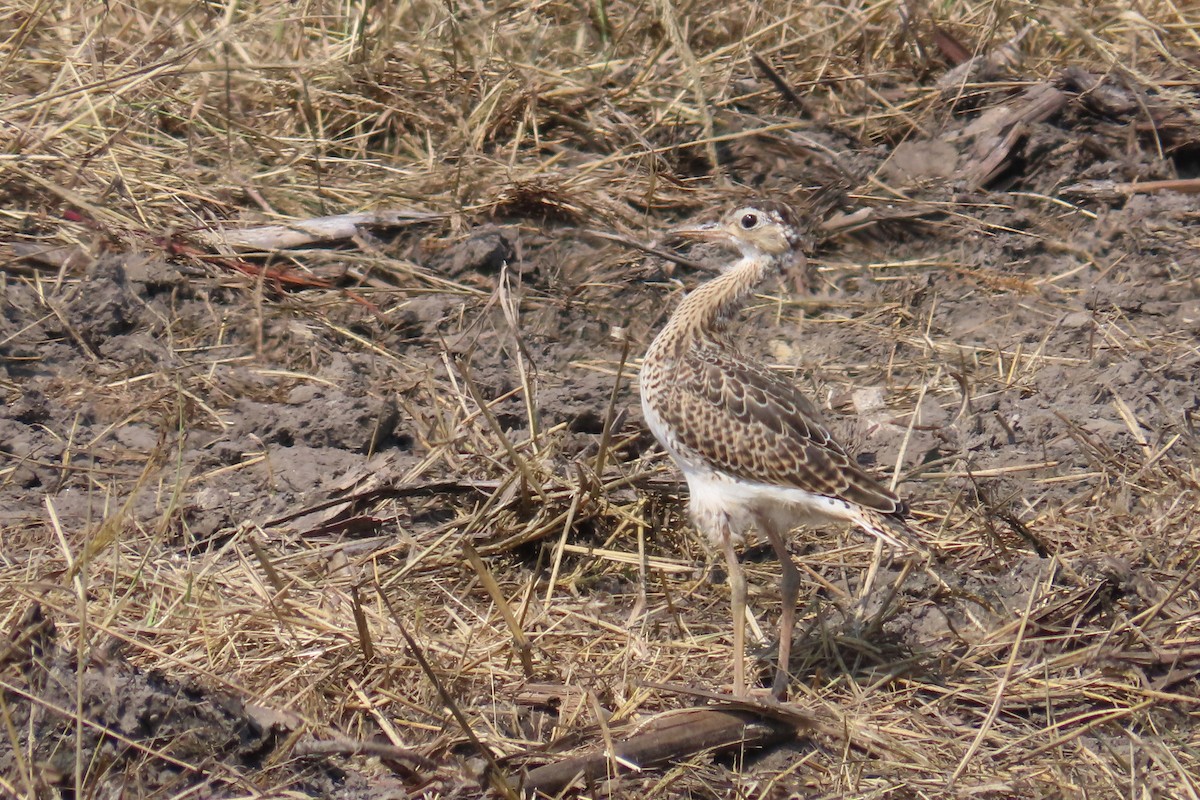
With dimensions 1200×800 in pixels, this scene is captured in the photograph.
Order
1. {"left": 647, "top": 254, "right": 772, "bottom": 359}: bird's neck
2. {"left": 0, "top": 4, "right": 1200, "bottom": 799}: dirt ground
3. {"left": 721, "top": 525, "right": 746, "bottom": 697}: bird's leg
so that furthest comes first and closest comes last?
{"left": 647, "top": 254, "right": 772, "bottom": 359}: bird's neck, {"left": 721, "top": 525, "right": 746, "bottom": 697}: bird's leg, {"left": 0, "top": 4, "right": 1200, "bottom": 799}: dirt ground

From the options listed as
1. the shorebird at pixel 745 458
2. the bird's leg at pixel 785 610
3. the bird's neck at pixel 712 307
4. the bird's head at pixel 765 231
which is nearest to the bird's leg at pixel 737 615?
the shorebird at pixel 745 458

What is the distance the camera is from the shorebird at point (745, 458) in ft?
14.2

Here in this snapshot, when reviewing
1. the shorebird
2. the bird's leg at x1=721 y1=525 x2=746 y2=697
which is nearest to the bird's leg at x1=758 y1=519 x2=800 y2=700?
the shorebird

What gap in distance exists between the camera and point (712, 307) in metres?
4.98

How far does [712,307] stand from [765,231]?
1.10 feet

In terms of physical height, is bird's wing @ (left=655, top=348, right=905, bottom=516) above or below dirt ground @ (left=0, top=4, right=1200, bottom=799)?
above

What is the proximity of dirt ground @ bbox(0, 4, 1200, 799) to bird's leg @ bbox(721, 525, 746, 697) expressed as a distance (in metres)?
0.20

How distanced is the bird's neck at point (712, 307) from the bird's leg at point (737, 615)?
2.43 feet

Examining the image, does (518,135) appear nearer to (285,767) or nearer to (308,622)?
(308,622)

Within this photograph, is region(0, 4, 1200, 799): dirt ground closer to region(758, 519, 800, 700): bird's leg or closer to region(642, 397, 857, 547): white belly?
region(758, 519, 800, 700): bird's leg

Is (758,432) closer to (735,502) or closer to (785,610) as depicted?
(735,502)

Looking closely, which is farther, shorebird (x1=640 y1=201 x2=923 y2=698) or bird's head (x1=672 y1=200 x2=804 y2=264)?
bird's head (x1=672 y1=200 x2=804 y2=264)

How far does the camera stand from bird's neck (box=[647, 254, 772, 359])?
4.91 metres

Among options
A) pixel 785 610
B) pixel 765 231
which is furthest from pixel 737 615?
pixel 765 231
